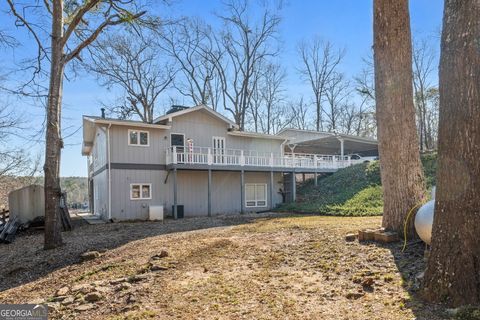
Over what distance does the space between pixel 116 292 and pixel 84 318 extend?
64cm

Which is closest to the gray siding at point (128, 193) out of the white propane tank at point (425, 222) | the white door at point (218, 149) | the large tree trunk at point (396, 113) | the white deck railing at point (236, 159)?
the white deck railing at point (236, 159)

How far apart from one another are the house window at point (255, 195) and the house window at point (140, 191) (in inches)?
228

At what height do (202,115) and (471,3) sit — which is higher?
(202,115)

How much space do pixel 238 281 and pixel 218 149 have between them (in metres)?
13.6

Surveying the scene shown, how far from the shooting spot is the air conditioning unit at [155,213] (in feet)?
49.9

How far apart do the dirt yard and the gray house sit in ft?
27.7

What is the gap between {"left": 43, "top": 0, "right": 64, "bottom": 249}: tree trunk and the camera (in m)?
8.56

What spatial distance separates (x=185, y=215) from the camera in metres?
16.8

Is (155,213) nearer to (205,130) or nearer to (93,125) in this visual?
(205,130)

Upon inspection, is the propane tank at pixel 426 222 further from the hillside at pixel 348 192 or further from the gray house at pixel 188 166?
the gray house at pixel 188 166

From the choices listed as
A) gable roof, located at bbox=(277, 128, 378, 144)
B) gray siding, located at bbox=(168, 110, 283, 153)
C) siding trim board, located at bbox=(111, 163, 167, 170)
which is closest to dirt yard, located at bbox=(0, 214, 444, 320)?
siding trim board, located at bbox=(111, 163, 167, 170)

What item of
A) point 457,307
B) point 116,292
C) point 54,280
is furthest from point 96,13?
point 457,307

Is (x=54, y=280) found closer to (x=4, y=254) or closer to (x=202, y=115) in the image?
(x=4, y=254)

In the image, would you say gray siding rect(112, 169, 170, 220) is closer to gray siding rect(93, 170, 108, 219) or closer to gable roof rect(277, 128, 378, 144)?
→ gray siding rect(93, 170, 108, 219)
